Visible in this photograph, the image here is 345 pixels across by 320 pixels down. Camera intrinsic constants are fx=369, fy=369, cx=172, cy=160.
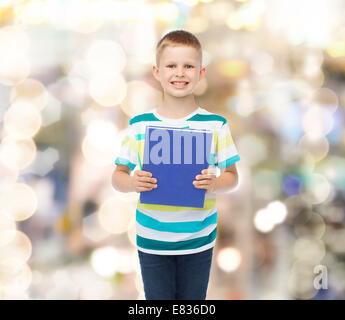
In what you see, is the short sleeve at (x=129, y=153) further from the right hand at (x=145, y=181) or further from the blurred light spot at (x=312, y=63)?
the blurred light spot at (x=312, y=63)

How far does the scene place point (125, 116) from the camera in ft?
3.15

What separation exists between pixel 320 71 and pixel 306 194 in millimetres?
341

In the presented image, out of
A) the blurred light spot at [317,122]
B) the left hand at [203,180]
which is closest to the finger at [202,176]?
the left hand at [203,180]

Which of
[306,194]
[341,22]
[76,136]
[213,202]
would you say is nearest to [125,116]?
[76,136]

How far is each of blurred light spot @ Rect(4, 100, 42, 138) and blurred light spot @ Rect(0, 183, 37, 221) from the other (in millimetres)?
136

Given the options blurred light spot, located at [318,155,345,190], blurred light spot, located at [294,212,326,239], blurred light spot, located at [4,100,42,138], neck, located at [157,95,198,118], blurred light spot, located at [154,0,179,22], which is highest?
blurred light spot, located at [154,0,179,22]

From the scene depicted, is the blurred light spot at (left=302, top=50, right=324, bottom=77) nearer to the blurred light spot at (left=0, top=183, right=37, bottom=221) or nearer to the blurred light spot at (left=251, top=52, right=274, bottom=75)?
the blurred light spot at (left=251, top=52, right=274, bottom=75)

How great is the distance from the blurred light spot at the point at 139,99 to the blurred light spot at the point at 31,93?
0.70ft

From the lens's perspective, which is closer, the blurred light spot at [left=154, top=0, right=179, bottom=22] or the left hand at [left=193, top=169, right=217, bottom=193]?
the left hand at [left=193, top=169, right=217, bottom=193]

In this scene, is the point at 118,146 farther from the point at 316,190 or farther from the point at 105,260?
the point at 316,190

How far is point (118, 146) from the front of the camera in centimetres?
95

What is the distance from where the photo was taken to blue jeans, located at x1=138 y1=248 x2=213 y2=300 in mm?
660

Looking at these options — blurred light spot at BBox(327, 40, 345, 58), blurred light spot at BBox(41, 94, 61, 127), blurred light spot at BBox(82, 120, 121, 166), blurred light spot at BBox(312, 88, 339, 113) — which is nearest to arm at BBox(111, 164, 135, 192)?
blurred light spot at BBox(82, 120, 121, 166)

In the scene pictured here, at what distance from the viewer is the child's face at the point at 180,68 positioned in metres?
0.66
